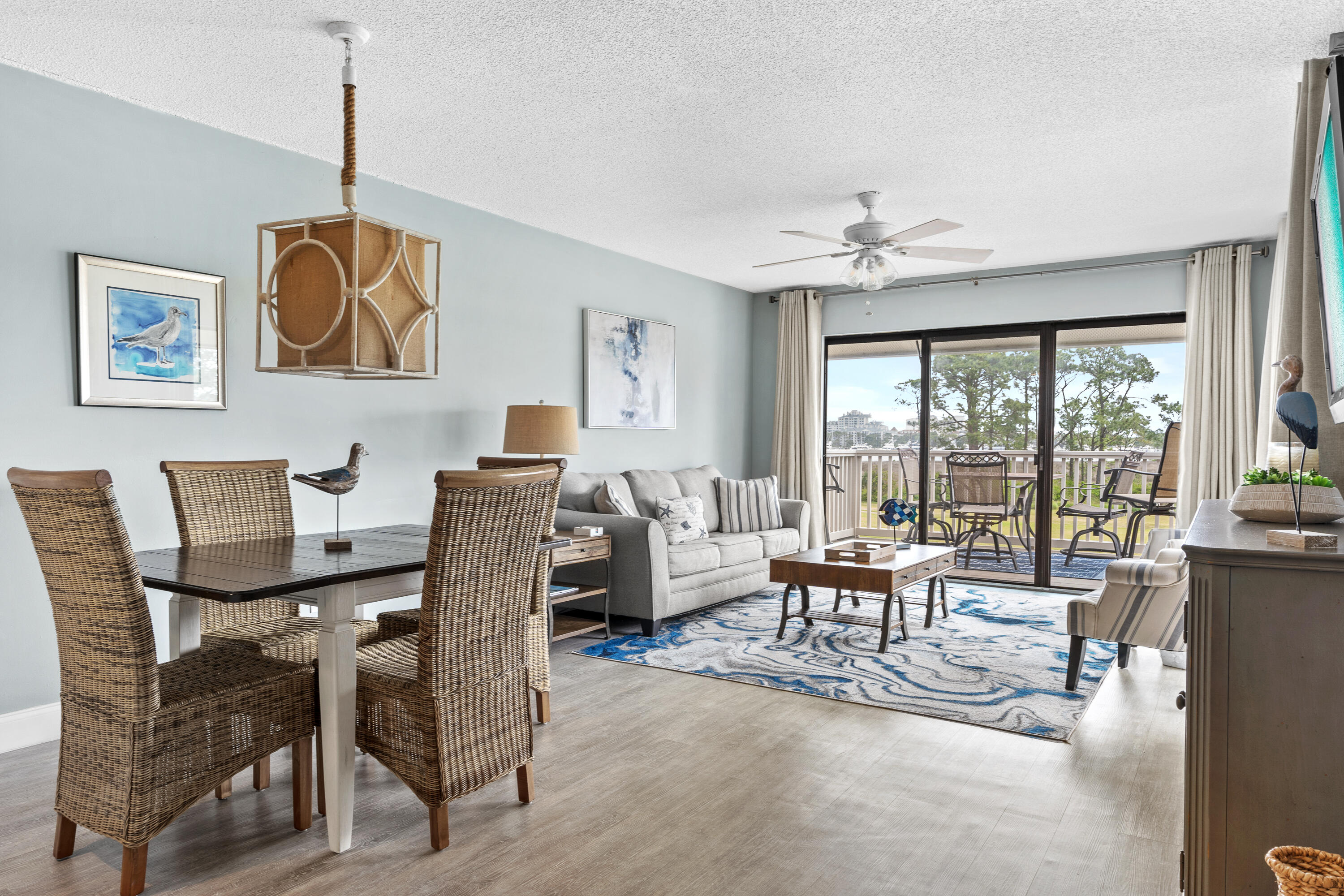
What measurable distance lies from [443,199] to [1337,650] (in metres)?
4.33

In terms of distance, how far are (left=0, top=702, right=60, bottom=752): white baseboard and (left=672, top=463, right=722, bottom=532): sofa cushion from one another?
379cm

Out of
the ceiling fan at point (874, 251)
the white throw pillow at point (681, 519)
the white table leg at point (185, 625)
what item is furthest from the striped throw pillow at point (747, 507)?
the white table leg at point (185, 625)

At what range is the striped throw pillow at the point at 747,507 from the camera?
6172mm

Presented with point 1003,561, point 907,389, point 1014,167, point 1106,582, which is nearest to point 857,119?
point 1014,167

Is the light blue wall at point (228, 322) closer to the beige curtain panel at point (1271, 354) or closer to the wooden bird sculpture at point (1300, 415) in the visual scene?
the wooden bird sculpture at point (1300, 415)

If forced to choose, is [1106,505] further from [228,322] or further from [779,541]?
[228,322]

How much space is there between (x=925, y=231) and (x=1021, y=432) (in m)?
3.00

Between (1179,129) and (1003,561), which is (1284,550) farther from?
(1003,561)

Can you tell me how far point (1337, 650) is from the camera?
139 cm

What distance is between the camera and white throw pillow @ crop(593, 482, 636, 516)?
5.04m

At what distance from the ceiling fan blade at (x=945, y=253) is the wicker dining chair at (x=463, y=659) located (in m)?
2.83

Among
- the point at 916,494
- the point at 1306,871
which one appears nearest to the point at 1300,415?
the point at 1306,871

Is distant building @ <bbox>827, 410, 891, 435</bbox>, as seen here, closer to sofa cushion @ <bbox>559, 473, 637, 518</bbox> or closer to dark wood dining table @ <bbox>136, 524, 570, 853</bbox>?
sofa cushion @ <bbox>559, 473, 637, 518</bbox>

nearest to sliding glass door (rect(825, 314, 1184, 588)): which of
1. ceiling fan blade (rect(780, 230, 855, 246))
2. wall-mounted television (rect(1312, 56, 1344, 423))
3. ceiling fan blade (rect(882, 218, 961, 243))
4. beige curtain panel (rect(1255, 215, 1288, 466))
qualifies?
beige curtain panel (rect(1255, 215, 1288, 466))
